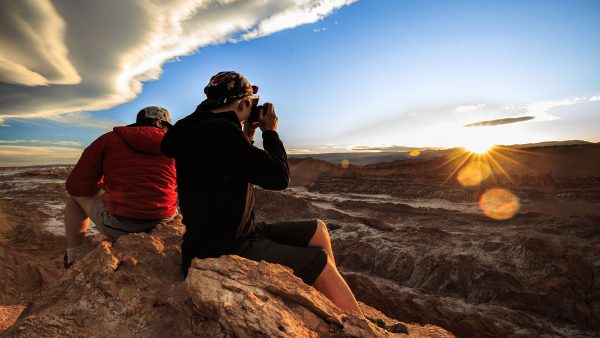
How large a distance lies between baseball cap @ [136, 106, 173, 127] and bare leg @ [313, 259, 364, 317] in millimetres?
2039

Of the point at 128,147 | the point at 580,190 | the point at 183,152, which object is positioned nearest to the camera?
the point at 183,152

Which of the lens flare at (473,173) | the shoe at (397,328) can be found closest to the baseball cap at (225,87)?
the shoe at (397,328)

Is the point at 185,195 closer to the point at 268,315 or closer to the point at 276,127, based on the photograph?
the point at 276,127

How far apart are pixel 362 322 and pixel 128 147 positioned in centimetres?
221

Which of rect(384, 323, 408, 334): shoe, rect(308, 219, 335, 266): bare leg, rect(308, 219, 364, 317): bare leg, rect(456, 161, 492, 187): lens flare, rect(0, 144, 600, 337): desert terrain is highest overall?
rect(308, 219, 335, 266): bare leg

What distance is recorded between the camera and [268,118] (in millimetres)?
2145

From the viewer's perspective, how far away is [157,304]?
171 centimetres

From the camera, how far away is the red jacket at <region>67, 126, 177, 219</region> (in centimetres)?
263

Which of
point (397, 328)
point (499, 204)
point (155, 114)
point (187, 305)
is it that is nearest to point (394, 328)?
point (397, 328)

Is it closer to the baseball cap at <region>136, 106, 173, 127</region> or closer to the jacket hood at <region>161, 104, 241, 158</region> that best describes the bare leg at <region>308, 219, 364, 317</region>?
the jacket hood at <region>161, 104, 241, 158</region>

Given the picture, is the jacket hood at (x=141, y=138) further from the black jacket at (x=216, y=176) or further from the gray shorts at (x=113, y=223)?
the black jacket at (x=216, y=176)

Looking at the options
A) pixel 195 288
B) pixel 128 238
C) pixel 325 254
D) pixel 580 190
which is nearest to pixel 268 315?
pixel 195 288

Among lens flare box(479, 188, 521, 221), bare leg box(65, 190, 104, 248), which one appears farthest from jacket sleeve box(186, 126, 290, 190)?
lens flare box(479, 188, 521, 221)

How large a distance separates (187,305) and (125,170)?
60.6 inches
